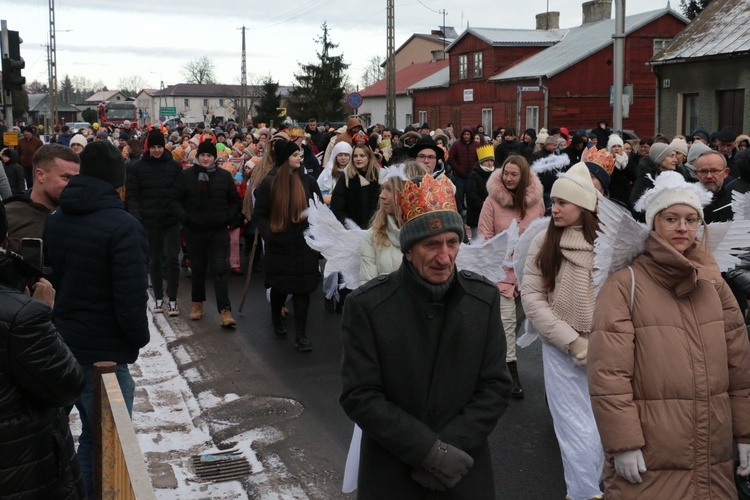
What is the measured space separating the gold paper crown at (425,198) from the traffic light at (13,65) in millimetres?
14128

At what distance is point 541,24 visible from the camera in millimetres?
59625

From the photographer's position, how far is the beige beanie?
5.13 metres

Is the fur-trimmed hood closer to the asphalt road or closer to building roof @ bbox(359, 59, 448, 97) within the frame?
the asphalt road

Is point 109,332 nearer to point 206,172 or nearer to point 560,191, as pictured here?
point 560,191

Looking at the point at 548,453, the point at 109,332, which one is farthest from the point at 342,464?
the point at 109,332

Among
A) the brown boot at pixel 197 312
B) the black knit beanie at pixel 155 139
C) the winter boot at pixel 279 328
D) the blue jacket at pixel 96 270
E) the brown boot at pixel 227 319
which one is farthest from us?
the black knit beanie at pixel 155 139

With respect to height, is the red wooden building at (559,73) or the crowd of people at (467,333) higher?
the red wooden building at (559,73)

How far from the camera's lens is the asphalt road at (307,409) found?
5.70 meters

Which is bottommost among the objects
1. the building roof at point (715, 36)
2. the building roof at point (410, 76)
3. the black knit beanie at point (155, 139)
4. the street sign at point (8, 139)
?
the black knit beanie at point (155, 139)

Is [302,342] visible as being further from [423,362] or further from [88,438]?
[423,362]

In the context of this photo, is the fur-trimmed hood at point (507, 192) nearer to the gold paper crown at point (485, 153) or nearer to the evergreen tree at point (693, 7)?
the gold paper crown at point (485, 153)

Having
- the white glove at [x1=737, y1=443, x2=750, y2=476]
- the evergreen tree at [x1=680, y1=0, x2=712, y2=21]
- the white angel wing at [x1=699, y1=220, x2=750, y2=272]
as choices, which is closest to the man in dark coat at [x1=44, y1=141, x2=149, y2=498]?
the white angel wing at [x1=699, y1=220, x2=750, y2=272]

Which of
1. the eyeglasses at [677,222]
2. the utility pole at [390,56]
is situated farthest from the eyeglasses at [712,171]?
the utility pole at [390,56]

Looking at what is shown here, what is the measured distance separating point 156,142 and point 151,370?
3.48 metres
